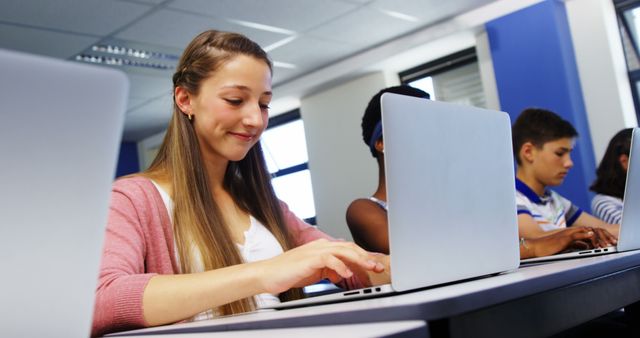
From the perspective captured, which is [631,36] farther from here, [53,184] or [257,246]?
[53,184]

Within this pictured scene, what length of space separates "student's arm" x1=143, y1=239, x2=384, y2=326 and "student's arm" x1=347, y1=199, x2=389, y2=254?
89cm

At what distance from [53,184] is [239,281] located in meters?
0.46

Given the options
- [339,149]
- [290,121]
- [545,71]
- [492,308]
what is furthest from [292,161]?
[492,308]

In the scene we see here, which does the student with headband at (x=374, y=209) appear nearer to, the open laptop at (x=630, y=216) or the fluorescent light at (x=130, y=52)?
the open laptop at (x=630, y=216)

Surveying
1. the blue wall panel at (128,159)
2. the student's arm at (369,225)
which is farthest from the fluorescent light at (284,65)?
the student's arm at (369,225)

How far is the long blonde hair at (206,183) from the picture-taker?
3.69 ft

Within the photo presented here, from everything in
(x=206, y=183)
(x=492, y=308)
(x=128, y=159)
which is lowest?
(x=492, y=308)

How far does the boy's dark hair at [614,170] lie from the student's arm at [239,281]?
2179mm

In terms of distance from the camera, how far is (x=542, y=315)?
0.68 meters

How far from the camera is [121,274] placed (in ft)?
2.96

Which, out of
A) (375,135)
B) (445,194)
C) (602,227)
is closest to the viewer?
(445,194)

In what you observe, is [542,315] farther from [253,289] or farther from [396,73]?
[396,73]

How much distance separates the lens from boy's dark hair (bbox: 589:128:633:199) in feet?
8.72

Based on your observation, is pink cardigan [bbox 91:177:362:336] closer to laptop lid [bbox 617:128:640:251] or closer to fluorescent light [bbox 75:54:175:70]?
laptop lid [bbox 617:128:640:251]
